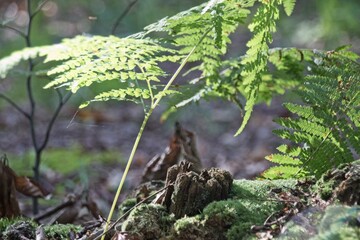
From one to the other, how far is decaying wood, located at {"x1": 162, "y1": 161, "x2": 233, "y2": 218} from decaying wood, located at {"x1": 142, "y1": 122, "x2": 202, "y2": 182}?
109cm

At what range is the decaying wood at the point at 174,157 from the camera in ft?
10.4

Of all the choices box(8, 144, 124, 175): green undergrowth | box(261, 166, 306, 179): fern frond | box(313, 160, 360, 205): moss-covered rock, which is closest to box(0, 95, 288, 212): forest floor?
box(8, 144, 124, 175): green undergrowth

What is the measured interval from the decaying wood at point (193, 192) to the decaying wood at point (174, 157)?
3.59 ft

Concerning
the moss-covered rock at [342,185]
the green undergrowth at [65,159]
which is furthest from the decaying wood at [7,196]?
the green undergrowth at [65,159]

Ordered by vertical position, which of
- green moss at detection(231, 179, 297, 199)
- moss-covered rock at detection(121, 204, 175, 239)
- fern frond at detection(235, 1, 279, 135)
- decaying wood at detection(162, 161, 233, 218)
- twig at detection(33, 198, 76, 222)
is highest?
fern frond at detection(235, 1, 279, 135)

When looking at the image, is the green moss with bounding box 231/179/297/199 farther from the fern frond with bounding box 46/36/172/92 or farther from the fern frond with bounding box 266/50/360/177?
the fern frond with bounding box 46/36/172/92

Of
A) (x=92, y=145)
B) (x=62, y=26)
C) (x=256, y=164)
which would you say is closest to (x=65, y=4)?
(x=62, y=26)

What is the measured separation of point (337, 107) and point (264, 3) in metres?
0.51

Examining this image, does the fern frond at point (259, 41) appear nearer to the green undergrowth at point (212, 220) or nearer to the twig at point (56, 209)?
the green undergrowth at point (212, 220)

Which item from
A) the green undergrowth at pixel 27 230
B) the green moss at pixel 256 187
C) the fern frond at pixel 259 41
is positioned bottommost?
the green undergrowth at pixel 27 230

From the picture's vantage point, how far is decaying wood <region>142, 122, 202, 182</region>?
3.18m

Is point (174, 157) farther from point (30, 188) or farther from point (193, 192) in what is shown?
point (193, 192)

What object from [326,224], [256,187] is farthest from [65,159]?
[326,224]

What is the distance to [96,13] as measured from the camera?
24.8 feet
